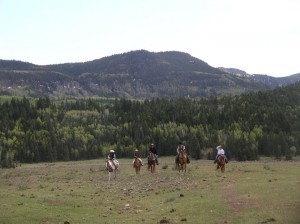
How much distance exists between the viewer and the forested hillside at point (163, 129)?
104625 millimetres

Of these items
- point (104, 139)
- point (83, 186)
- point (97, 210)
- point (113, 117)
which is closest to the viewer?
point (97, 210)

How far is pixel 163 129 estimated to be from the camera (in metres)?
131

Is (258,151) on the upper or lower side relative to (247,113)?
lower

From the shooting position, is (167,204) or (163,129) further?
(163,129)

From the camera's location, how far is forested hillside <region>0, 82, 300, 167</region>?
343 feet

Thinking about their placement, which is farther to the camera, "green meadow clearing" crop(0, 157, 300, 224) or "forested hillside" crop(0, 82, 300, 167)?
"forested hillside" crop(0, 82, 300, 167)

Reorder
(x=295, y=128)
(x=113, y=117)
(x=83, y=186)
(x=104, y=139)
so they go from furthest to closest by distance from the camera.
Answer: (x=113, y=117) → (x=104, y=139) → (x=295, y=128) → (x=83, y=186)

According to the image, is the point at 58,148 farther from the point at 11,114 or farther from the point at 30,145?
the point at 11,114

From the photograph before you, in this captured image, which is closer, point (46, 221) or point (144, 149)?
point (46, 221)

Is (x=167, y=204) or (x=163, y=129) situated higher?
(x=163, y=129)

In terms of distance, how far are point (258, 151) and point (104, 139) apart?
50.2m

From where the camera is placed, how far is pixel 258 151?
101 metres

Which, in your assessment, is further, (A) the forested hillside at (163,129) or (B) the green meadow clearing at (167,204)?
(A) the forested hillside at (163,129)

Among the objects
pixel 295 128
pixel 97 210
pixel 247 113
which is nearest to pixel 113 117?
pixel 247 113
